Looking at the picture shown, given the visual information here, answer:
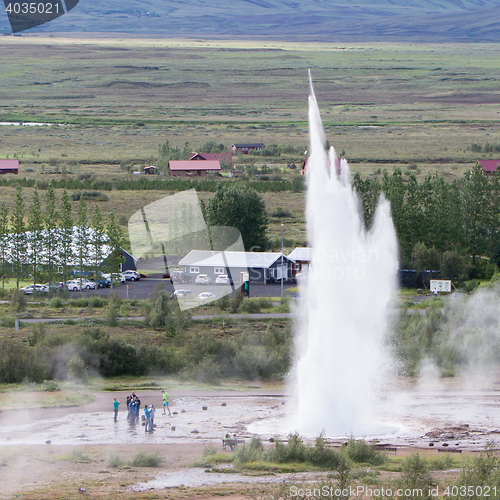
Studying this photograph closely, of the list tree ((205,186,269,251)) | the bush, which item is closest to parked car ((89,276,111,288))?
tree ((205,186,269,251))

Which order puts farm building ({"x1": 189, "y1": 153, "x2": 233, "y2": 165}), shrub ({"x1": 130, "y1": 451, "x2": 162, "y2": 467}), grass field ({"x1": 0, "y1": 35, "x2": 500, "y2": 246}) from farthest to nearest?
1. farm building ({"x1": 189, "y1": 153, "x2": 233, "y2": 165})
2. grass field ({"x1": 0, "y1": 35, "x2": 500, "y2": 246})
3. shrub ({"x1": 130, "y1": 451, "x2": 162, "y2": 467})

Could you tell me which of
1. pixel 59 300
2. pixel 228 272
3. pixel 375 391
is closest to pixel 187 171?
pixel 228 272

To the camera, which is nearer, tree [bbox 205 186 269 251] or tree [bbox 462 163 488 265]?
tree [bbox 462 163 488 265]

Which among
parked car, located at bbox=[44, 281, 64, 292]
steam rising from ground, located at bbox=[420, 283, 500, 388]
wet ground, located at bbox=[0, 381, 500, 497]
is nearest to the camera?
wet ground, located at bbox=[0, 381, 500, 497]

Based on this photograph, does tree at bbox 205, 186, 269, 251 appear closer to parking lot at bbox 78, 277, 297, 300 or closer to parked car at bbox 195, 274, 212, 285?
parked car at bbox 195, 274, 212, 285

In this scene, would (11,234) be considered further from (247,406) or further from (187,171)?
(187,171)

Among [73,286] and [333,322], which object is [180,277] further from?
[333,322]
